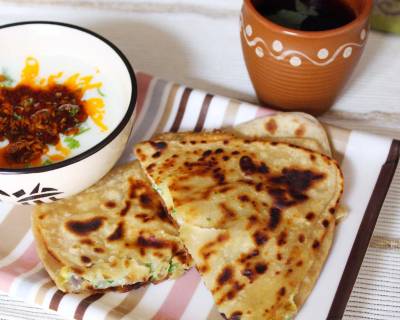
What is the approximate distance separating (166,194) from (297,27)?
2.72 feet

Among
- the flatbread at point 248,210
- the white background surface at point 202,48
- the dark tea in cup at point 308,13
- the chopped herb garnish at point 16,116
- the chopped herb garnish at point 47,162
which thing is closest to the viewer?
the flatbread at point 248,210

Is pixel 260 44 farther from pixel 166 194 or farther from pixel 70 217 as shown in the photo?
pixel 70 217

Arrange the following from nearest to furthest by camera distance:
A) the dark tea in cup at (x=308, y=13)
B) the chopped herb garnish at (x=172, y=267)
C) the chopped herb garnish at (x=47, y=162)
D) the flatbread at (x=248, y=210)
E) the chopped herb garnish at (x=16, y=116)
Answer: the flatbread at (x=248, y=210) → the chopped herb garnish at (x=172, y=267) → the chopped herb garnish at (x=47, y=162) → the chopped herb garnish at (x=16, y=116) → the dark tea in cup at (x=308, y=13)

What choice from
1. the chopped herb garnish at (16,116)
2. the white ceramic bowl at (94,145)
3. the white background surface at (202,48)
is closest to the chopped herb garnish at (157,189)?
the white ceramic bowl at (94,145)

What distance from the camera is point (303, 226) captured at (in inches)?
68.7

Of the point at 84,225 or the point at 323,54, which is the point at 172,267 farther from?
the point at 323,54

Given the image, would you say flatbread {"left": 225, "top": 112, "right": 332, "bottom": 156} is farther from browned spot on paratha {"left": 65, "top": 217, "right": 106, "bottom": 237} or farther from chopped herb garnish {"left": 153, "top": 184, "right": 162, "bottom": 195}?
browned spot on paratha {"left": 65, "top": 217, "right": 106, "bottom": 237}

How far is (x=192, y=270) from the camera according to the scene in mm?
1828

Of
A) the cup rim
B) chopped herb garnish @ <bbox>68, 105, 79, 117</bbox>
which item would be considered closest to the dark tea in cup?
the cup rim

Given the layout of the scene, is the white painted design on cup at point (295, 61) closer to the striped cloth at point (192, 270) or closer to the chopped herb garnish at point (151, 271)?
the striped cloth at point (192, 270)

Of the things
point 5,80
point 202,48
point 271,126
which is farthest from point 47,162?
point 202,48

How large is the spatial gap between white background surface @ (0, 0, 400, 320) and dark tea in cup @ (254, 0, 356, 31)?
438 millimetres

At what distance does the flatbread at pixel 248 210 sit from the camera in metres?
1.63

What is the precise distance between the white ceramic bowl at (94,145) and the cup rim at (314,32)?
0.51 metres
